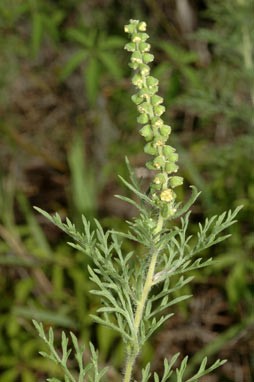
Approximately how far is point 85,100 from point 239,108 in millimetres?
1939

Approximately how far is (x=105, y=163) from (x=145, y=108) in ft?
11.2

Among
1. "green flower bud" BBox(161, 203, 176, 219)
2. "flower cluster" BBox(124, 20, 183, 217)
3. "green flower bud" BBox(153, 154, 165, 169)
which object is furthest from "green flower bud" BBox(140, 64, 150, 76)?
"green flower bud" BBox(161, 203, 176, 219)

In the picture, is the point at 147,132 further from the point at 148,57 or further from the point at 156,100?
the point at 148,57

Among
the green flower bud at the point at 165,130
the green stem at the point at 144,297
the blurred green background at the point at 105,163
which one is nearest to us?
the green flower bud at the point at 165,130

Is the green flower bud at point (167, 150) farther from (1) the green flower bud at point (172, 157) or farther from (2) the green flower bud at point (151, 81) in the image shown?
(2) the green flower bud at point (151, 81)

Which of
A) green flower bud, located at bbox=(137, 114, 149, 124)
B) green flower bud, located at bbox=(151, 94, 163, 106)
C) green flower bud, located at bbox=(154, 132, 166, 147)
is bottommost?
green flower bud, located at bbox=(154, 132, 166, 147)

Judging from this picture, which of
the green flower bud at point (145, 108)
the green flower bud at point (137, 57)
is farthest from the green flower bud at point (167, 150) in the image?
the green flower bud at point (137, 57)

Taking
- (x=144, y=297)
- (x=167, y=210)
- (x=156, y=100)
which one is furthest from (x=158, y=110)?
(x=144, y=297)

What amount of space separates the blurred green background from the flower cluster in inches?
77.8

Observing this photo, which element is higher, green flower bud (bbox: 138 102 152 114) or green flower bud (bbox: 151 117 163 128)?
green flower bud (bbox: 138 102 152 114)

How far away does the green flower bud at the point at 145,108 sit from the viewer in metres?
1.28

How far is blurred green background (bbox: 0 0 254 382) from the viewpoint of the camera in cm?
332

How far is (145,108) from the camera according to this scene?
4.20 feet

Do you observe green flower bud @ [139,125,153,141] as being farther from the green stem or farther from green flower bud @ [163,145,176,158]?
the green stem
